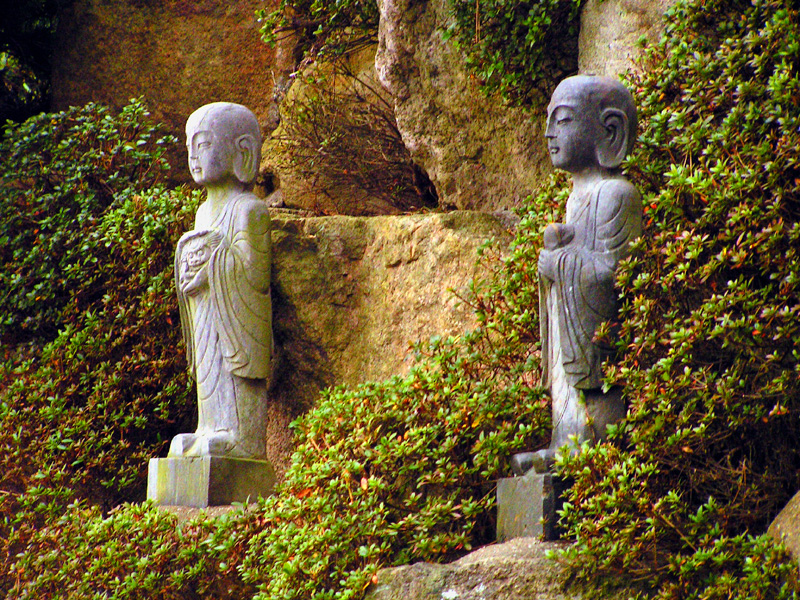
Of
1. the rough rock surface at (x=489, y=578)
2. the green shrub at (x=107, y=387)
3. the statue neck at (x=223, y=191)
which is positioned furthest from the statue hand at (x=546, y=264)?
the green shrub at (x=107, y=387)

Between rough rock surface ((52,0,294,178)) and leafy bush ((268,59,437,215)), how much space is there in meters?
1.41

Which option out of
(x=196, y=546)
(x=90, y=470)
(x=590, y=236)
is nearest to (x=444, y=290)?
(x=590, y=236)

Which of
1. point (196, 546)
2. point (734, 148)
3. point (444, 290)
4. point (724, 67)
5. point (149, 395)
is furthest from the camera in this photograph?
point (149, 395)

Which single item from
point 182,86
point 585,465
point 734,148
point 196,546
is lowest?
point 196,546

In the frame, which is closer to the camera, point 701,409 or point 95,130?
point 701,409

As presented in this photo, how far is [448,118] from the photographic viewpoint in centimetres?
677

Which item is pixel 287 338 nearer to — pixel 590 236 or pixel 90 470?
pixel 90 470

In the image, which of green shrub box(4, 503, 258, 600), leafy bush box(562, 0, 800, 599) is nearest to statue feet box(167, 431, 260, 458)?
green shrub box(4, 503, 258, 600)

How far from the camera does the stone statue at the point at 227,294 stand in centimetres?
559

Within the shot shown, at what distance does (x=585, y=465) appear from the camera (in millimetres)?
3852

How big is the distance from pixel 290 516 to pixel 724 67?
8.79 ft

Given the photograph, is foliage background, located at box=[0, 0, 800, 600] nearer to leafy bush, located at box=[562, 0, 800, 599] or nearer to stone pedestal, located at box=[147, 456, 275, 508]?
leafy bush, located at box=[562, 0, 800, 599]

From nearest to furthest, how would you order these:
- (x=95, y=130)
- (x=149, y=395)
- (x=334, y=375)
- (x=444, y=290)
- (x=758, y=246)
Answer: (x=758, y=246), (x=444, y=290), (x=334, y=375), (x=149, y=395), (x=95, y=130)

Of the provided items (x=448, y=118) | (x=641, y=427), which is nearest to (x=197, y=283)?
(x=448, y=118)
